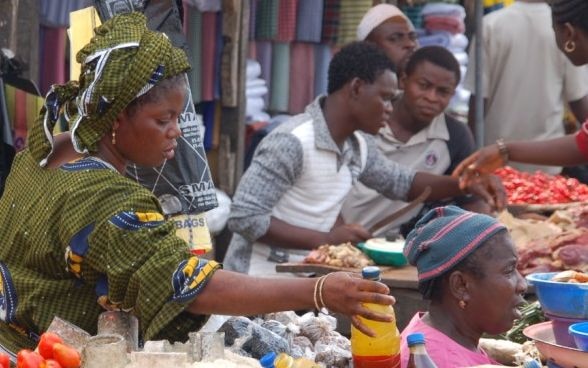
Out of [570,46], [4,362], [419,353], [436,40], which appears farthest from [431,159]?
[4,362]

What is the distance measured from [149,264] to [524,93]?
6.57m

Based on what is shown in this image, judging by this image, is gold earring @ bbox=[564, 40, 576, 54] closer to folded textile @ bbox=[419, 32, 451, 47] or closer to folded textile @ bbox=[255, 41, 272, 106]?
folded textile @ bbox=[255, 41, 272, 106]

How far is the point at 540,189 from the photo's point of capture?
748 centimetres

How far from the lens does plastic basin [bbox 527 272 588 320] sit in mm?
3473

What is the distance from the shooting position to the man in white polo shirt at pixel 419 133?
708 cm

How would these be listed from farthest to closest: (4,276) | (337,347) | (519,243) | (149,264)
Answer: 1. (519,243)
2. (337,347)
3. (4,276)
4. (149,264)

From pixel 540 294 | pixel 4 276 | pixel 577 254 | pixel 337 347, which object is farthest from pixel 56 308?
pixel 577 254

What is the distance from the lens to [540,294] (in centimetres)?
360

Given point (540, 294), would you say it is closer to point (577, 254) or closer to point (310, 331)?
point (310, 331)

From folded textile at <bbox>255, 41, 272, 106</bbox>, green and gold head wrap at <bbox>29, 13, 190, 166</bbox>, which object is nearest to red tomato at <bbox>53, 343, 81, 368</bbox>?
green and gold head wrap at <bbox>29, 13, 190, 166</bbox>

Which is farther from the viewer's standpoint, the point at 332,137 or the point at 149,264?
the point at 332,137

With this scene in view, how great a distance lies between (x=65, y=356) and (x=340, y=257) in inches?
108

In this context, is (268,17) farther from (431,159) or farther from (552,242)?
(552,242)

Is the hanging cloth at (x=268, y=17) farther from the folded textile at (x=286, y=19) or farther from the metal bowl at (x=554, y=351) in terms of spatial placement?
the metal bowl at (x=554, y=351)
